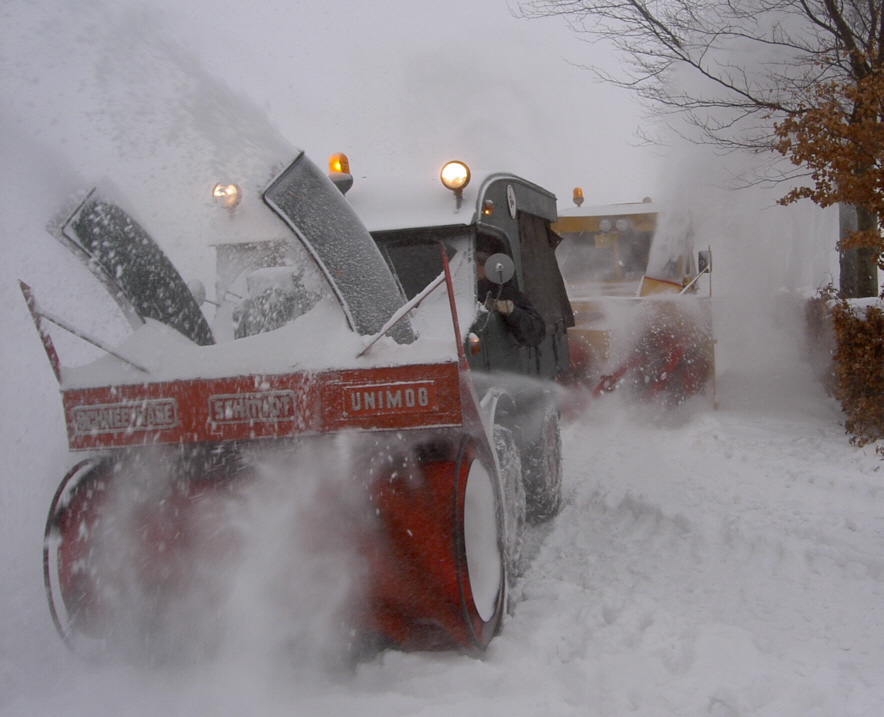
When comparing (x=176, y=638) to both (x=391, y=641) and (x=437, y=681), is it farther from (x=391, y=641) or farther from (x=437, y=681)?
(x=437, y=681)

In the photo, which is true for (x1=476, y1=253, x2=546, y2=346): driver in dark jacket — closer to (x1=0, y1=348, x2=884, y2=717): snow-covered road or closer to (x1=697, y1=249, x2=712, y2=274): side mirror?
(x1=0, y1=348, x2=884, y2=717): snow-covered road

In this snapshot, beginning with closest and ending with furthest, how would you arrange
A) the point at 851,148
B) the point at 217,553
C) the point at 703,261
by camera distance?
the point at 217,553, the point at 851,148, the point at 703,261

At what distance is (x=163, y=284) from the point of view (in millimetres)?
3844

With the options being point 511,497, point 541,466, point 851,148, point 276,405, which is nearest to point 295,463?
point 276,405

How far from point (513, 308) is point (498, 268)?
3.12 feet

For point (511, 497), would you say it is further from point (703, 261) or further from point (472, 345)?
point (703, 261)

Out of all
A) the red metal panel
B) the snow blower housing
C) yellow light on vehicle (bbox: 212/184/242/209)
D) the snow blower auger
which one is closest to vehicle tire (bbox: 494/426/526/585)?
the snow blower auger

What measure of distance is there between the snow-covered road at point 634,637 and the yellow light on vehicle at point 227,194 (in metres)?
2.31

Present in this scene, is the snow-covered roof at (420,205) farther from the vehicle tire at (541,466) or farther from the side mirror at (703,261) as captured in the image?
the side mirror at (703,261)

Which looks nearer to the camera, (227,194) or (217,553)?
(217,553)

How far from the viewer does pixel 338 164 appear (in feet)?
15.6

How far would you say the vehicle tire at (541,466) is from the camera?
4.86 metres

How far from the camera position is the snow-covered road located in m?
2.78

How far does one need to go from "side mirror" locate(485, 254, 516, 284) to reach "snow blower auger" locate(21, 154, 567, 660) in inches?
23.7
